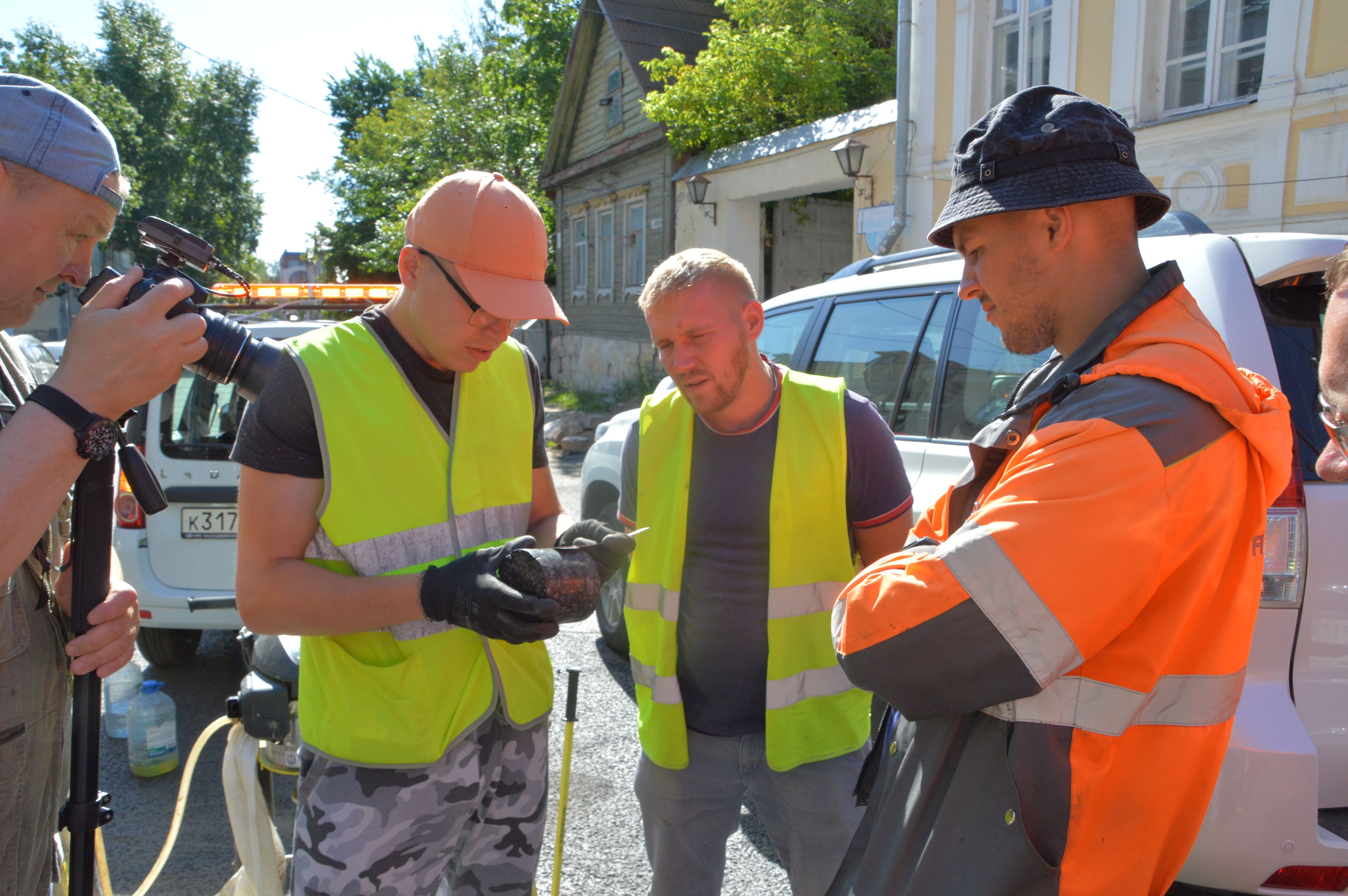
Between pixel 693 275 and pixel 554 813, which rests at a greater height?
pixel 693 275

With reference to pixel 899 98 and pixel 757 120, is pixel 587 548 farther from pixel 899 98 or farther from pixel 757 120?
pixel 757 120

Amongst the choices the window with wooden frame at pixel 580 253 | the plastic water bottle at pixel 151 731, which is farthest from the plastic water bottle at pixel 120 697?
the window with wooden frame at pixel 580 253

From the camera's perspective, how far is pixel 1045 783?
3.82 feet

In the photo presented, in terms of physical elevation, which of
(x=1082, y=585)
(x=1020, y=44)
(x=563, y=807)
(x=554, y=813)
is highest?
(x=1020, y=44)

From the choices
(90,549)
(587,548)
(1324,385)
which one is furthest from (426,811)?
(1324,385)

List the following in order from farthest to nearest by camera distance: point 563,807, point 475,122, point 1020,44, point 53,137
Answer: point 475,122 → point 1020,44 → point 563,807 → point 53,137

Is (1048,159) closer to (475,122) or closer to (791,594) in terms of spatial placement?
(791,594)

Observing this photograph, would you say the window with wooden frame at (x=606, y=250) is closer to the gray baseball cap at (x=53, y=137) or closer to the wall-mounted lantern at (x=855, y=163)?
the wall-mounted lantern at (x=855, y=163)

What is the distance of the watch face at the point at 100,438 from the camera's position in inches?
49.7

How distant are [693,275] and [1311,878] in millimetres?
2042

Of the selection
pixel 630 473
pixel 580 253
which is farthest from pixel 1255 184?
pixel 580 253

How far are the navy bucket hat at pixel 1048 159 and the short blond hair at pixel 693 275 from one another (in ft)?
2.89

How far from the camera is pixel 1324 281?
2191 mm

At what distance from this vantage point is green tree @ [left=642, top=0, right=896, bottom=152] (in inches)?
511
